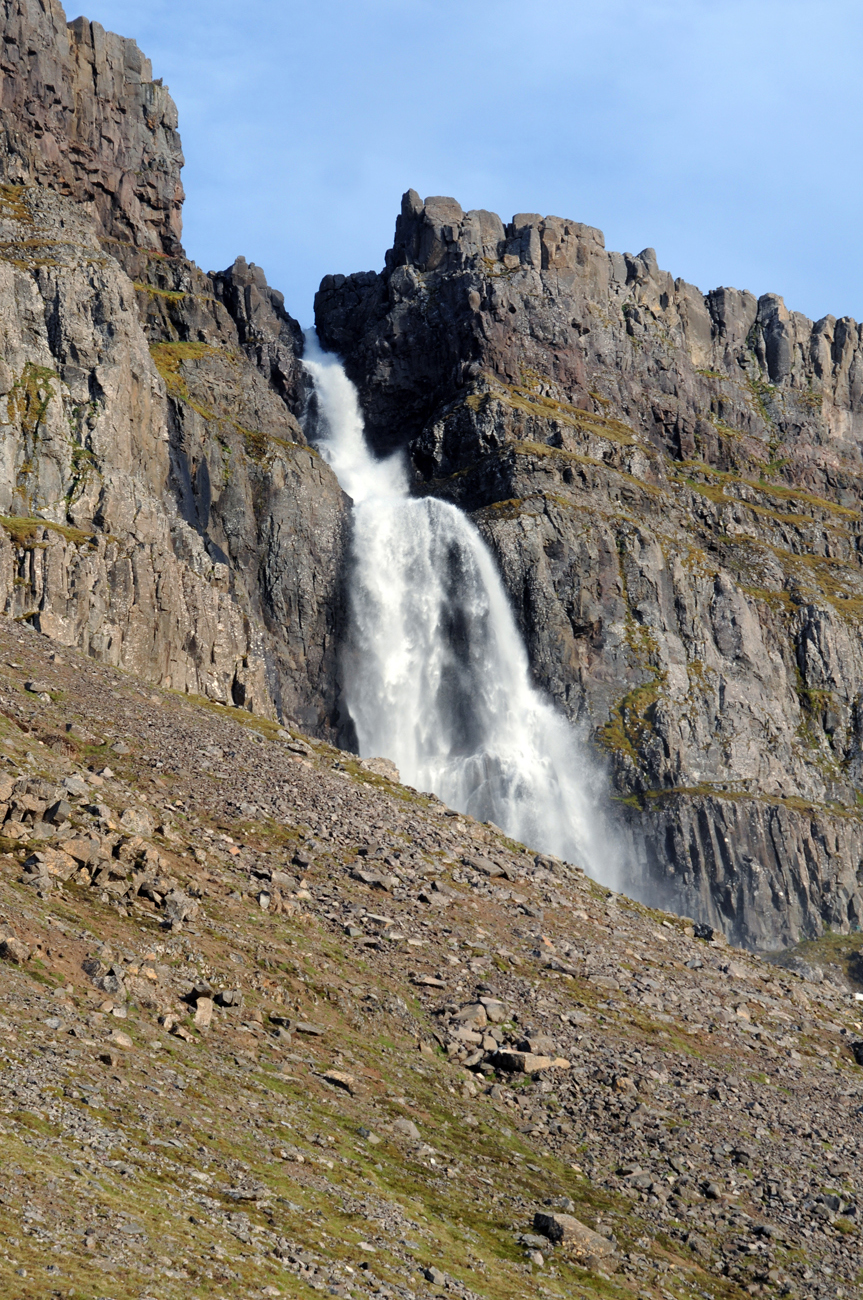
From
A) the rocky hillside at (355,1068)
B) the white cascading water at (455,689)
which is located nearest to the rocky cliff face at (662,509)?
the white cascading water at (455,689)

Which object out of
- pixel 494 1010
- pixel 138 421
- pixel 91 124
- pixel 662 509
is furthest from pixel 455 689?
pixel 91 124

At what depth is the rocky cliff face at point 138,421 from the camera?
7562 centimetres

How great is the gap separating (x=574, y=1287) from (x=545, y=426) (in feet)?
423

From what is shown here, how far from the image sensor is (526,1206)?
22266 millimetres

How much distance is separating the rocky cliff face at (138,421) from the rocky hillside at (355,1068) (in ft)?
88.1

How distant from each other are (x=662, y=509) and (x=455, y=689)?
42103mm

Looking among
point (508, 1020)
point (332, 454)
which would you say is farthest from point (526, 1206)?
point (332, 454)

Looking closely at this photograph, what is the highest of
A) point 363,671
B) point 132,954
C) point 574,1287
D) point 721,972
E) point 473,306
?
point 473,306

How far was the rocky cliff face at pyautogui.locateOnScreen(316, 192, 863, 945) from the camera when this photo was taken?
111 metres

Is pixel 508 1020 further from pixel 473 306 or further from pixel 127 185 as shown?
pixel 127 185

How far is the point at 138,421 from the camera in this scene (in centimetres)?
9612

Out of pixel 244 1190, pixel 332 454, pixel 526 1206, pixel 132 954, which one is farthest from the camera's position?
pixel 332 454

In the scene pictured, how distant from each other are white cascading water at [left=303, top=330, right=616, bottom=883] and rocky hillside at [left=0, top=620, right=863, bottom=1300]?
5834cm

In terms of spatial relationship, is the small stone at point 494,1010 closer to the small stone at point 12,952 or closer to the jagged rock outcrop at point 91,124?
the small stone at point 12,952
